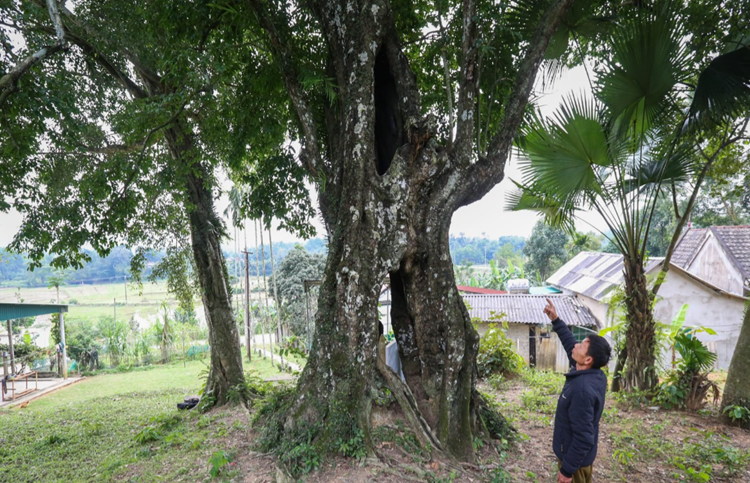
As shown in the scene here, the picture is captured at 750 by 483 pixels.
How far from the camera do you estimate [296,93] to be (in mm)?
Result: 4645

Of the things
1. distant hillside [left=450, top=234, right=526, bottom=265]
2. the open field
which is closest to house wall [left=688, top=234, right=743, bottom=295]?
the open field

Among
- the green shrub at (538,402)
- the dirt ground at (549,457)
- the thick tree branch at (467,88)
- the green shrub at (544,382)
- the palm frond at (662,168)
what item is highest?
the thick tree branch at (467,88)

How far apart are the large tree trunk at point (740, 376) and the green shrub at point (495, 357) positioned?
3326mm

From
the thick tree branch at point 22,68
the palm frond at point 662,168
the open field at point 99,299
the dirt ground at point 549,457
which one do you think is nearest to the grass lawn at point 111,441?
the dirt ground at point 549,457

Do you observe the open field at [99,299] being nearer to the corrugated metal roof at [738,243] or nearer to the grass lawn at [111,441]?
the grass lawn at [111,441]

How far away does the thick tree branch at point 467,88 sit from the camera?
4.29 metres

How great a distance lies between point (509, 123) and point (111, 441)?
7.10 meters

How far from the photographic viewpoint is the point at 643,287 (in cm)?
587

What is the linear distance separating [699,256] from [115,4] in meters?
21.1

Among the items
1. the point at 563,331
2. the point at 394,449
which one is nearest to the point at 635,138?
the point at 563,331

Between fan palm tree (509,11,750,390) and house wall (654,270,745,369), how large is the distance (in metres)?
9.00

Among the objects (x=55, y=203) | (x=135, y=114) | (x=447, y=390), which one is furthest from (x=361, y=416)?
(x=55, y=203)

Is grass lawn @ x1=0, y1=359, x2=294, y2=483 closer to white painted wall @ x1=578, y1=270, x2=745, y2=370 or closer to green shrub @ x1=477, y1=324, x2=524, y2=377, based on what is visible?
green shrub @ x1=477, y1=324, x2=524, y2=377

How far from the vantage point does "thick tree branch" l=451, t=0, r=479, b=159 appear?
4.29m
